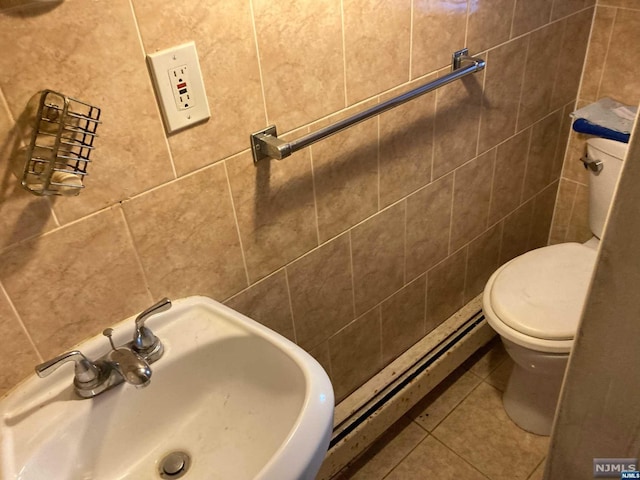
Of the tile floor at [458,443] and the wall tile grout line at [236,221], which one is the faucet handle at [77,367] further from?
the tile floor at [458,443]

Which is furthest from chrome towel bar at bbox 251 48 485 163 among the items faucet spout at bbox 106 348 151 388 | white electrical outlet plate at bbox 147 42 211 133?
faucet spout at bbox 106 348 151 388

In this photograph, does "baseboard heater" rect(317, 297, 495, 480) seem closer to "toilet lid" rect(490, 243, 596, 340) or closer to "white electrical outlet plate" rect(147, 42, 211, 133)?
"toilet lid" rect(490, 243, 596, 340)

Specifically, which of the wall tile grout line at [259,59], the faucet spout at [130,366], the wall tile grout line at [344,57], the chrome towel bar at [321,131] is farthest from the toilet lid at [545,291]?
the faucet spout at [130,366]

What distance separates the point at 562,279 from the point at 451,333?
15.7 inches

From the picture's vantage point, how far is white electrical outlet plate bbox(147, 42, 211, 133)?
2.79 ft

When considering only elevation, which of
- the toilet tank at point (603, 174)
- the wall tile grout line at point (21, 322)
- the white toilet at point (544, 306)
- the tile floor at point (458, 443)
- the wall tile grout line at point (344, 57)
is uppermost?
the wall tile grout line at point (344, 57)

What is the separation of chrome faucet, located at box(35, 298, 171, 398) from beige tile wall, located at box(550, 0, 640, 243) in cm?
163

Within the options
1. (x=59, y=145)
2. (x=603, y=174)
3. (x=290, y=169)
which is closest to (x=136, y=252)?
(x=59, y=145)

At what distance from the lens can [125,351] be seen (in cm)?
89

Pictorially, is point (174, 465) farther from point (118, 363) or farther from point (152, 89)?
point (152, 89)

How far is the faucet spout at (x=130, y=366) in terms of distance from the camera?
0.85 m

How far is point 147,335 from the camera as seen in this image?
938 millimetres

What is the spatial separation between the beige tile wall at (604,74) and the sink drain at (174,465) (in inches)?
66.8

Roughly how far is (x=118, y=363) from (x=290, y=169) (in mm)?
500
